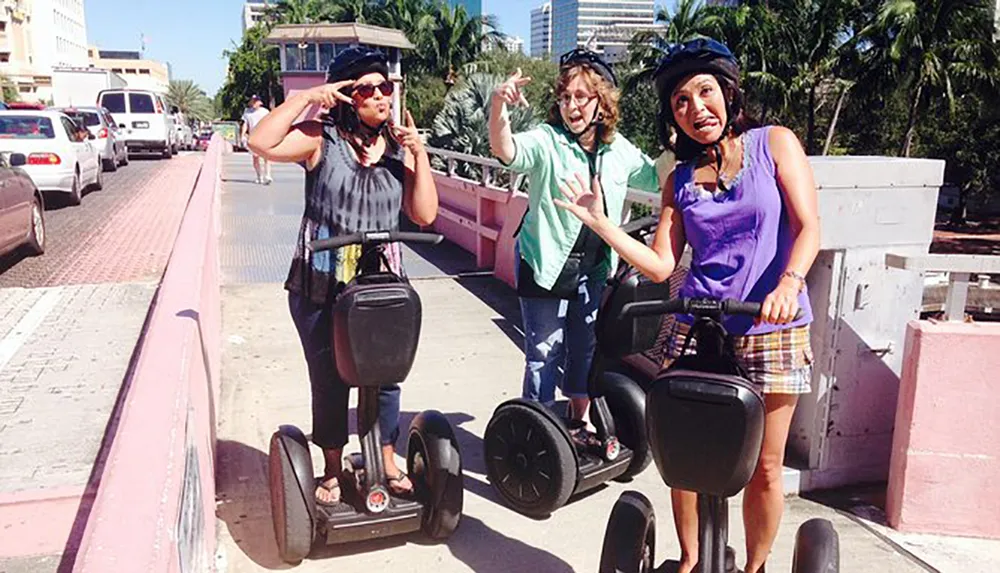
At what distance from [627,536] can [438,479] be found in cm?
89

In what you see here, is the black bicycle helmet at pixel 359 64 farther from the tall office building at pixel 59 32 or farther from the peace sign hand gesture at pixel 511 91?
the tall office building at pixel 59 32

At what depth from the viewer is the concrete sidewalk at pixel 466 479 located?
10.8 feet

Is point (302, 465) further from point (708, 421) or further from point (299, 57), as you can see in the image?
point (299, 57)

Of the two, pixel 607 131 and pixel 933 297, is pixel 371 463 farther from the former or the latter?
pixel 933 297

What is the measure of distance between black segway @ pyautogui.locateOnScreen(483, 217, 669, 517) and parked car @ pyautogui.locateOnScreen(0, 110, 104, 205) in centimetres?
1297

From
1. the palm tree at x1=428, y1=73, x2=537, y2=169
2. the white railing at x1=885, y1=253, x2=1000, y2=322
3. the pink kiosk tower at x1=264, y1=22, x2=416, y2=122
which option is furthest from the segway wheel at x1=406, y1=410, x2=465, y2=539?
the pink kiosk tower at x1=264, y1=22, x2=416, y2=122

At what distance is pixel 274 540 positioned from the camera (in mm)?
3412

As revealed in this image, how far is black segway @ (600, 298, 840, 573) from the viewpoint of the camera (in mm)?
2127

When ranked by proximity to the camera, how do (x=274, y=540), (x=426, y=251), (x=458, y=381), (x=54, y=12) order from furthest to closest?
(x=54, y=12) → (x=426, y=251) → (x=458, y=381) → (x=274, y=540)

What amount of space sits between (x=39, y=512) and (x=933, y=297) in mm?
4677

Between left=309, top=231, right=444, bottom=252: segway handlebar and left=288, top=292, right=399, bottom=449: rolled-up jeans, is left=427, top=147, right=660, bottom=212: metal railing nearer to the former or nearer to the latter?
left=309, top=231, right=444, bottom=252: segway handlebar

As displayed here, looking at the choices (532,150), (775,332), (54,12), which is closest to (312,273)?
(532,150)

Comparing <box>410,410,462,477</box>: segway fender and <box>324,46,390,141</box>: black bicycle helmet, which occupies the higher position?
<box>324,46,390,141</box>: black bicycle helmet

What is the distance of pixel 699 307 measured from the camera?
2.22m
